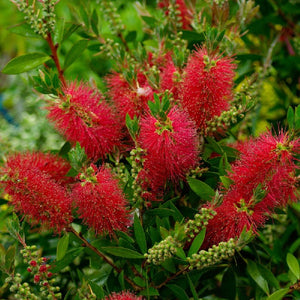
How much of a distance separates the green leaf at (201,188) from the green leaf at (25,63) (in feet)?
1.07

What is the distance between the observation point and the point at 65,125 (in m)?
0.60

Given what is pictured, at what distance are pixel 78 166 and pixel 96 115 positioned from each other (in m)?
0.10

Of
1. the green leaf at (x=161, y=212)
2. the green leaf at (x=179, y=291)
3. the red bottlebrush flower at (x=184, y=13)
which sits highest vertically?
the red bottlebrush flower at (x=184, y=13)

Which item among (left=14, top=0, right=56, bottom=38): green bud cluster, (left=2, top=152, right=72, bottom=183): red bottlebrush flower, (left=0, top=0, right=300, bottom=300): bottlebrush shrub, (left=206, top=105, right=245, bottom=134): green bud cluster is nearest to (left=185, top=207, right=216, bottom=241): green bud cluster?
(left=0, top=0, right=300, bottom=300): bottlebrush shrub

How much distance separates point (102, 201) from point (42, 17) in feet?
0.98

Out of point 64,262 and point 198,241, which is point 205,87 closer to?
point 198,241

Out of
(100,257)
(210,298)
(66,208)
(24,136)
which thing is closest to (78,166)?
(66,208)

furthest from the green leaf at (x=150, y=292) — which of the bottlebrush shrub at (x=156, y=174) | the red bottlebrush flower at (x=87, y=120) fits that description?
the red bottlebrush flower at (x=87, y=120)

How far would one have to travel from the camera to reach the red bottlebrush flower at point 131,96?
610mm

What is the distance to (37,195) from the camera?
0.55 m

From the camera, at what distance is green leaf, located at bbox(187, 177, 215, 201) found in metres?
0.57

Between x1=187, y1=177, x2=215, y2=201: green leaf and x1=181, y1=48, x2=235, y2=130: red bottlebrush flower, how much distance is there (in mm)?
81

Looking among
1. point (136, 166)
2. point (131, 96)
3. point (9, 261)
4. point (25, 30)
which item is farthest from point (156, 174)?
point (25, 30)

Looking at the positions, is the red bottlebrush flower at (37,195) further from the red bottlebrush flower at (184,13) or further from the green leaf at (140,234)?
the red bottlebrush flower at (184,13)
